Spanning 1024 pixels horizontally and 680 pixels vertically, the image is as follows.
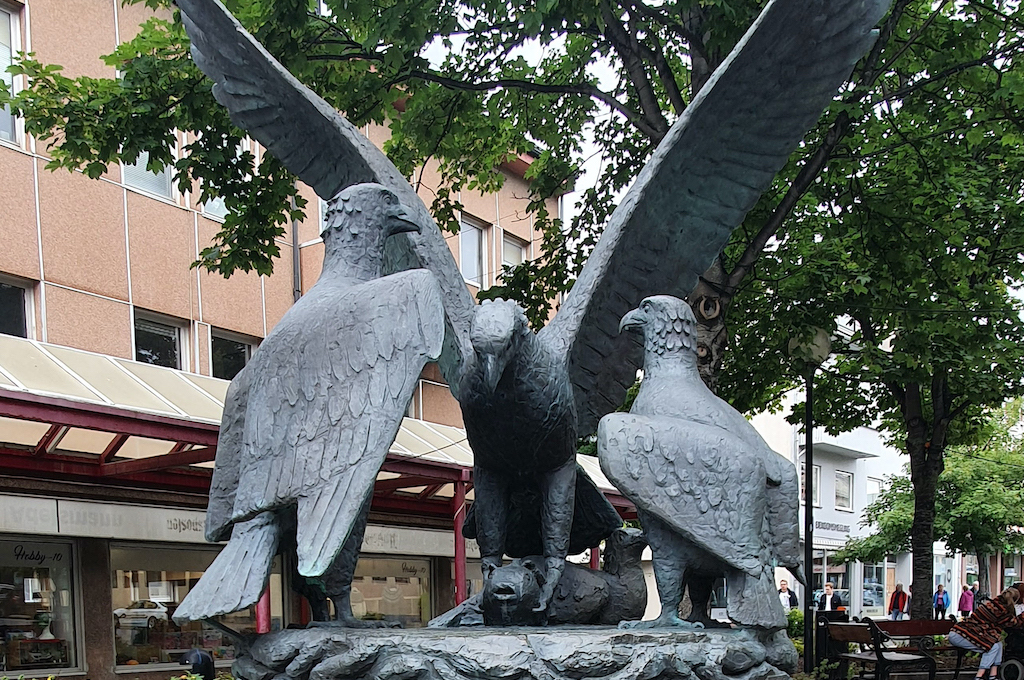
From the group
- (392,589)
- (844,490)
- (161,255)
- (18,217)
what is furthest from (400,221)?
(844,490)

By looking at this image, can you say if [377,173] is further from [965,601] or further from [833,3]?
[965,601]

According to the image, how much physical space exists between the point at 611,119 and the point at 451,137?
1982 mm

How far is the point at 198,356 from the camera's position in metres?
15.5

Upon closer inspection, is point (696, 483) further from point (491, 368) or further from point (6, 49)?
point (6, 49)

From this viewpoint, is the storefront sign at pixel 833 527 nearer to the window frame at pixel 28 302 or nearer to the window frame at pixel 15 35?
the window frame at pixel 28 302

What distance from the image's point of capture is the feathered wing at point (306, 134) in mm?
4414

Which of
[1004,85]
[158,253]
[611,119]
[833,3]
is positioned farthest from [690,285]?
[158,253]

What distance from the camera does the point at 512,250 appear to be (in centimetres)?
2158

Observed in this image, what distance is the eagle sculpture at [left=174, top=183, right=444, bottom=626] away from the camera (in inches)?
125

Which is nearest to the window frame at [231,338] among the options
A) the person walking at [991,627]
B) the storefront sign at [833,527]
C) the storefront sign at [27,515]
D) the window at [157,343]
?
the window at [157,343]

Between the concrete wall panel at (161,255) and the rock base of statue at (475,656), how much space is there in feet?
39.1

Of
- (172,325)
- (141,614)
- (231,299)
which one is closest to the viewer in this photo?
(141,614)

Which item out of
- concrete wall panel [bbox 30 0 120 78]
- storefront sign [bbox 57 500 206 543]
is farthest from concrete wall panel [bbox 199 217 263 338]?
storefront sign [bbox 57 500 206 543]

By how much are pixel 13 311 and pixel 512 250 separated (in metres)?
10.4
